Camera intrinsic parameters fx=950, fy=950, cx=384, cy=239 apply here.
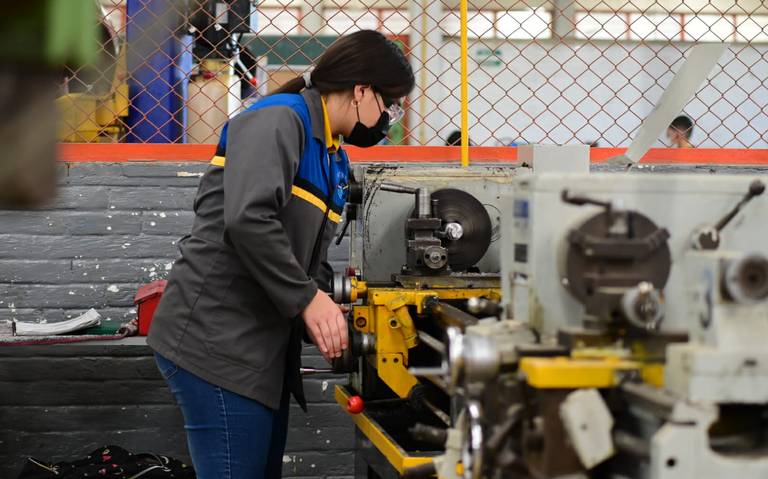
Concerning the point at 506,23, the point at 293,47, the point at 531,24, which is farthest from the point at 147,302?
the point at 506,23

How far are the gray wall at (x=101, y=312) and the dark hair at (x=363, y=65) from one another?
1169mm

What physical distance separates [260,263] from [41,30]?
1.48m

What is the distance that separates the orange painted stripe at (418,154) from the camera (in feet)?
10.5

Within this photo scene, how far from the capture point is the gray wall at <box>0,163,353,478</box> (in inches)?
122

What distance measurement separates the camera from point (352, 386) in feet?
8.36

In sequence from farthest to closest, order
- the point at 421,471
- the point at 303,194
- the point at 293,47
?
the point at 293,47 → the point at 303,194 → the point at 421,471

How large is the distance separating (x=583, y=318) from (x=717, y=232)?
23cm

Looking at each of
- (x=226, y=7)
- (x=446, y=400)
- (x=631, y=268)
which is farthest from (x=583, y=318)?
(x=226, y=7)

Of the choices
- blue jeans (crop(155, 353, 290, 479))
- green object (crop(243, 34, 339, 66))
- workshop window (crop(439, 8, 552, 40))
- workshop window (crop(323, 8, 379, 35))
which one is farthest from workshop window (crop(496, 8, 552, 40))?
blue jeans (crop(155, 353, 290, 479))

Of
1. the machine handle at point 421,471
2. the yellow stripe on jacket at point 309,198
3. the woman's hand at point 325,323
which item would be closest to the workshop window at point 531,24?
the yellow stripe on jacket at point 309,198

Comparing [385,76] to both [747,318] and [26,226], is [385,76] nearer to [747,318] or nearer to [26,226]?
[747,318]

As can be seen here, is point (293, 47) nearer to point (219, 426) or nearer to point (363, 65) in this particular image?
point (363, 65)

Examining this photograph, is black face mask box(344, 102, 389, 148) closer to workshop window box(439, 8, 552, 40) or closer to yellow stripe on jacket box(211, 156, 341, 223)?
yellow stripe on jacket box(211, 156, 341, 223)

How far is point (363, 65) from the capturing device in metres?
2.12
